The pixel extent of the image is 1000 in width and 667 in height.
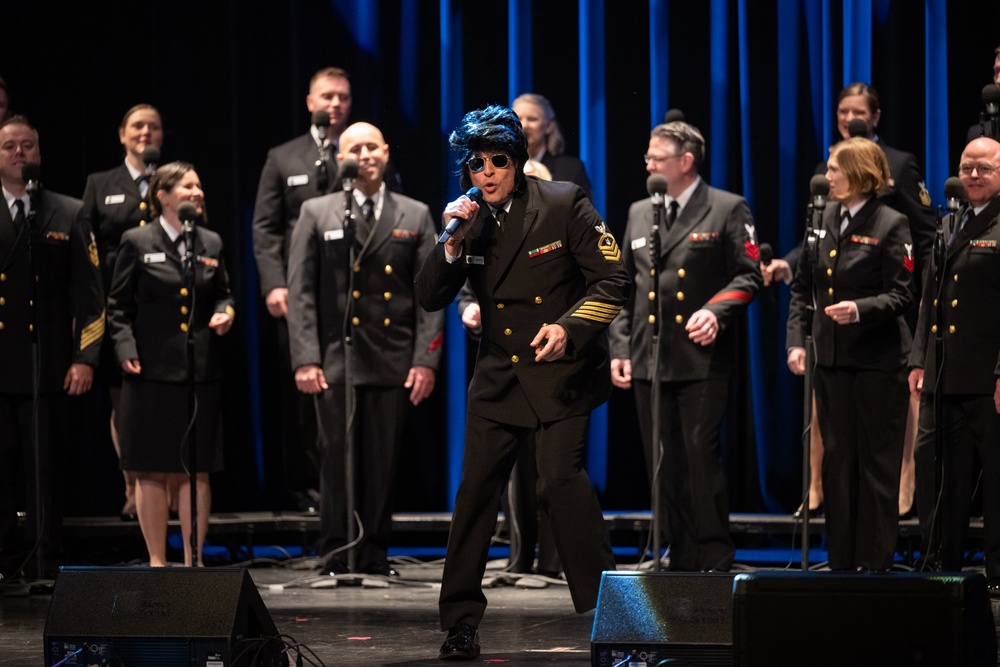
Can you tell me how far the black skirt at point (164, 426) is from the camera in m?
6.46

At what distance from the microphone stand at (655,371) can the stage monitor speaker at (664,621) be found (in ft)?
8.07

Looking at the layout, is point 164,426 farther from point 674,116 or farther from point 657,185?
point 674,116

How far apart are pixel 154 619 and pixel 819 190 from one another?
3.42 meters

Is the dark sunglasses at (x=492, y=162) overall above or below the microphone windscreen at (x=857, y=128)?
below

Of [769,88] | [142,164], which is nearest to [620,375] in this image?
[769,88]

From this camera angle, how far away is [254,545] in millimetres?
8398

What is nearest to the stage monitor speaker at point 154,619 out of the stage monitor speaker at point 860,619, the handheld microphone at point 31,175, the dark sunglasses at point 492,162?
the stage monitor speaker at point 860,619

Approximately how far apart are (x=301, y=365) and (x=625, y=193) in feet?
7.88

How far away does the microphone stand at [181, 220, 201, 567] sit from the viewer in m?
6.34

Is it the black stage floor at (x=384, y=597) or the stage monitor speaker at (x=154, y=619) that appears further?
the black stage floor at (x=384, y=597)

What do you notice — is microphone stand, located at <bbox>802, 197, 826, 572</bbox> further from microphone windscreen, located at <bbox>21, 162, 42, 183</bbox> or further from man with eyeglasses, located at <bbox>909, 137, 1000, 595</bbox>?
microphone windscreen, located at <bbox>21, 162, 42, 183</bbox>

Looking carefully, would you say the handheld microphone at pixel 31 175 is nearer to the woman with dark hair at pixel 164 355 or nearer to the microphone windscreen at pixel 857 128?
the woman with dark hair at pixel 164 355

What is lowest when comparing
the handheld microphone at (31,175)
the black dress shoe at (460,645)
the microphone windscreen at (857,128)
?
the black dress shoe at (460,645)

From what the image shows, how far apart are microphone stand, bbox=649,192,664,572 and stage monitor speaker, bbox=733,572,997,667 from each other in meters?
3.18
